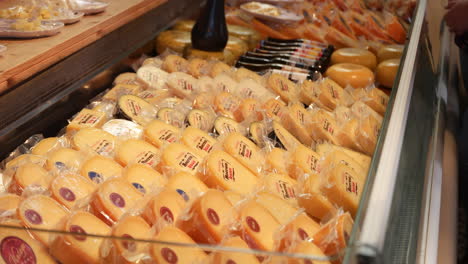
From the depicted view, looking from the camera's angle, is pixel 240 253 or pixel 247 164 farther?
pixel 247 164

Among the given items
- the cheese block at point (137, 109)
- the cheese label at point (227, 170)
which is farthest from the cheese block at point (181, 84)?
the cheese label at point (227, 170)

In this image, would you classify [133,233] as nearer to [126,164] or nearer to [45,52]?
[126,164]

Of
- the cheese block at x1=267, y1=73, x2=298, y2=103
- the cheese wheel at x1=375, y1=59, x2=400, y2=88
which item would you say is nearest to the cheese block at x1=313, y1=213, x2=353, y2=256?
the cheese block at x1=267, y1=73, x2=298, y2=103

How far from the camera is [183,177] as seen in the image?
61.8 inches

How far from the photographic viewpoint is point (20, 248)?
114 cm

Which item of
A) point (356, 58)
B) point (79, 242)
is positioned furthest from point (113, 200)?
point (356, 58)

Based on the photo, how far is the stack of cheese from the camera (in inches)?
48.3

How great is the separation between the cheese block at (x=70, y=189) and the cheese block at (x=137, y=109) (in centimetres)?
70

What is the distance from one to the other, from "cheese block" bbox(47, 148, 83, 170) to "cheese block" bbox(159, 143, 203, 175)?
28 centimetres

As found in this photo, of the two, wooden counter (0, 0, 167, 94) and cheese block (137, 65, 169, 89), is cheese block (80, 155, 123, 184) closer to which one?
wooden counter (0, 0, 167, 94)

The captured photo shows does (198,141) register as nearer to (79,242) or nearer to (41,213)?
(41,213)

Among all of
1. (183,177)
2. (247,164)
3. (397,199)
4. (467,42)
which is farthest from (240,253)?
(467,42)

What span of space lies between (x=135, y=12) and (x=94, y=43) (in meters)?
0.46

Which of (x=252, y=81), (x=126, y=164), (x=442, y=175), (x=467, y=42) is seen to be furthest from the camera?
(x=467, y=42)
